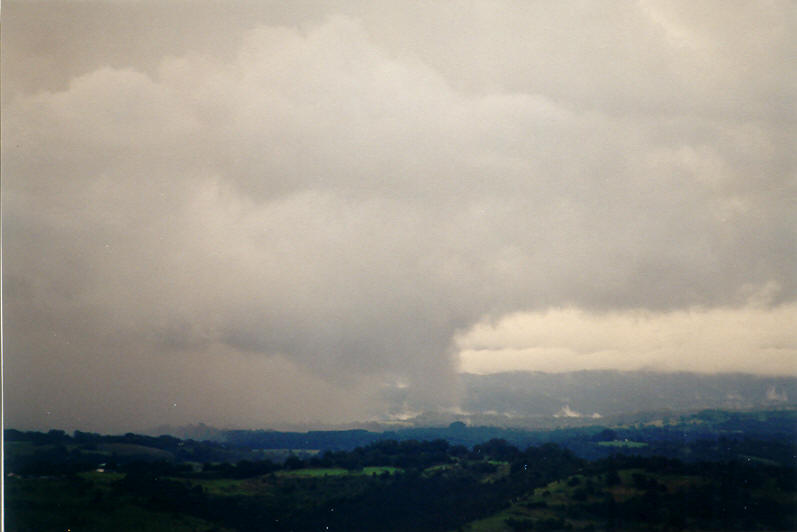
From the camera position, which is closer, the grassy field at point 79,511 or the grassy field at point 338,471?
the grassy field at point 79,511

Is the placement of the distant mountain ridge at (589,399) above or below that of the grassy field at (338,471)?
above

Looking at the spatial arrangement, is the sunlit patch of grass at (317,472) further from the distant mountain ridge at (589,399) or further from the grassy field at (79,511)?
the grassy field at (79,511)

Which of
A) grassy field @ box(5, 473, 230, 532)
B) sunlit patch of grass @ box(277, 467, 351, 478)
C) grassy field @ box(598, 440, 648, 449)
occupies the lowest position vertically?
grassy field @ box(5, 473, 230, 532)

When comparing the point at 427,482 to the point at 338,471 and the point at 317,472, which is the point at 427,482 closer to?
the point at 338,471

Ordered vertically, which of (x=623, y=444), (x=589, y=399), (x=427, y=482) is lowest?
(x=427, y=482)

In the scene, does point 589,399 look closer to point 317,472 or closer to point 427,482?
point 427,482

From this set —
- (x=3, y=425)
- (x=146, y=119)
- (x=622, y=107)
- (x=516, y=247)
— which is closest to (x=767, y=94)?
(x=622, y=107)

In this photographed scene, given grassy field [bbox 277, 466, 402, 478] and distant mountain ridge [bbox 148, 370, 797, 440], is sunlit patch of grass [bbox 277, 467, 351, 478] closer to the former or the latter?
grassy field [bbox 277, 466, 402, 478]

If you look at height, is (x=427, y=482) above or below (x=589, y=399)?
below

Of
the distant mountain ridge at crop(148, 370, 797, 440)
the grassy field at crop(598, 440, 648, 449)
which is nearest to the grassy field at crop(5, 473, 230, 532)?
the distant mountain ridge at crop(148, 370, 797, 440)

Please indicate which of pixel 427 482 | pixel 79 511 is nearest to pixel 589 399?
pixel 427 482

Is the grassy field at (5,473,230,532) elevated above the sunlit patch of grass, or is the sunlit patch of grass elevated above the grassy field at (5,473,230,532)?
the sunlit patch of grass

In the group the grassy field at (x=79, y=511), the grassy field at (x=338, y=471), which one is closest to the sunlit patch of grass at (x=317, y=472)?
the grassy field at (x=338, y=471)
